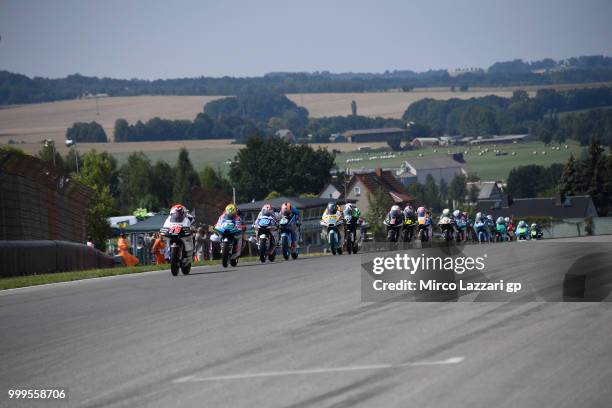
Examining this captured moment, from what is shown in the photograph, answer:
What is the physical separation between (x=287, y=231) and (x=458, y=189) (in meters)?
147

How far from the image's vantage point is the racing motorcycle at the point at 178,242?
2122cm

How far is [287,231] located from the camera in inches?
1080

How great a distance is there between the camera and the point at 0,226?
22672 millimetres

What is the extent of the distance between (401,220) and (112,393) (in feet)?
76.4

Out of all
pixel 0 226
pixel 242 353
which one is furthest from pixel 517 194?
pixel 242 353

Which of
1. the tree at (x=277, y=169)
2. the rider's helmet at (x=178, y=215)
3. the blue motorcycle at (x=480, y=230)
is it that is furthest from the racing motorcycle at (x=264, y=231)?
the tree at (x=277, y=169)

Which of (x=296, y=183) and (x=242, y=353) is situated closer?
(x=242, y=353)

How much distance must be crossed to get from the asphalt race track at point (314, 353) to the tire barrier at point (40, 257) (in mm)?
8484

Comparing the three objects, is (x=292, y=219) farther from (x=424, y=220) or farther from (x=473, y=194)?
(x=473, y=194)

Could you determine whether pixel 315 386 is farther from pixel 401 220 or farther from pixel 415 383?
pixel 401 220

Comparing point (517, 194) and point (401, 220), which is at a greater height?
point (401, 220)

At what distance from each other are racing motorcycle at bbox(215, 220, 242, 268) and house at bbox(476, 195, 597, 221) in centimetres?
7772

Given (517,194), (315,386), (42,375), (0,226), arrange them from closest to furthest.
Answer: (315,386) < (42,375) < (0,226) < (517,194)

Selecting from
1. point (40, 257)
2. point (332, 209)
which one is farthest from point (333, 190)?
point (40, 257)
